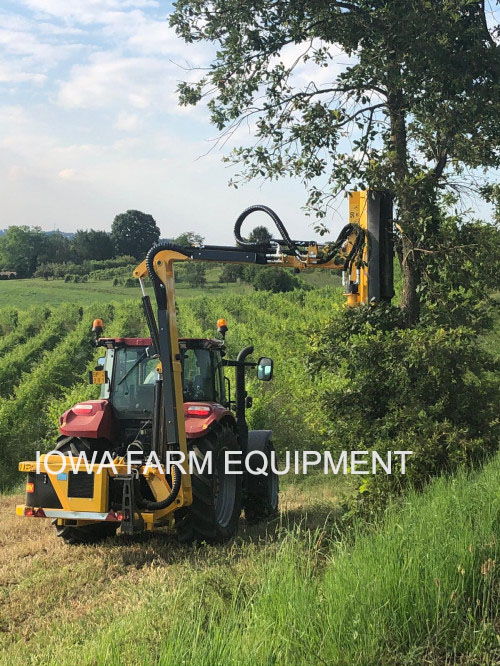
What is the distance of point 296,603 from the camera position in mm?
3188

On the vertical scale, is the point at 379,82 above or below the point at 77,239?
below

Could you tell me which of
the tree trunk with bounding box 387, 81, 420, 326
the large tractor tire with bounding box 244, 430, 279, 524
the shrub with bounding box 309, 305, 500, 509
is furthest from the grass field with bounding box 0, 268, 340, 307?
the large tractor tire with bounding box 244, 430, 279, 524

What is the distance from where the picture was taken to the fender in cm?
607

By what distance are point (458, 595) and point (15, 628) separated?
262 cm

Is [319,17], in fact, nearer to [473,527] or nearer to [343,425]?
[343,425]

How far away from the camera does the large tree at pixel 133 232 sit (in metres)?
65.7

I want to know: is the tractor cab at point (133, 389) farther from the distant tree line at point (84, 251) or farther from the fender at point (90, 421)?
the distant tree line at point (84, 251)

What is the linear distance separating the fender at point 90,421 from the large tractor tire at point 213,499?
89cm

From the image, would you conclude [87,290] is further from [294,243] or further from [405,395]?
[294,243]

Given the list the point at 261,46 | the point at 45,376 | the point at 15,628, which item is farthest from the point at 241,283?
the point at 15,628

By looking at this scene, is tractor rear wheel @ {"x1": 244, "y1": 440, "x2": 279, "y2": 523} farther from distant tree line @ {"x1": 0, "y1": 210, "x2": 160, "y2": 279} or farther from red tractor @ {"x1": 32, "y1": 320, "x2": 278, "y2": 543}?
distant tree line @ {"x1": 0, "y1": 210, "x2": 160, "y2": 279}

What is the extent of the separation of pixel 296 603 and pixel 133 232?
65.1 m

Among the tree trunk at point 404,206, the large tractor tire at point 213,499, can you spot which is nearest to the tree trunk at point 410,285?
the tree trunk at point 404,206

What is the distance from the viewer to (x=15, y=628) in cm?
412
